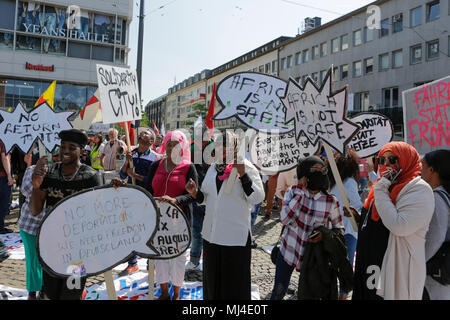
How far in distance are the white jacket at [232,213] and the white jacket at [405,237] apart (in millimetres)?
1115

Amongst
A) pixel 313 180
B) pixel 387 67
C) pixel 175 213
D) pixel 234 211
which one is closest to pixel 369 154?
pixel 313 180

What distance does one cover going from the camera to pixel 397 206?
2.44 m

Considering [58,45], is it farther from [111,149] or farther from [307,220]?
[307,220]

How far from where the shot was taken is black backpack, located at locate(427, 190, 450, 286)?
7.78ft

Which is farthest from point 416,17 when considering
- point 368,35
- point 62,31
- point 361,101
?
point 62,31

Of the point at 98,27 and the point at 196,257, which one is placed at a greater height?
the point at 98,27

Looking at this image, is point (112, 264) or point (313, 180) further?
point (313, 180)

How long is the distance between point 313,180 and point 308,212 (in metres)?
0.29

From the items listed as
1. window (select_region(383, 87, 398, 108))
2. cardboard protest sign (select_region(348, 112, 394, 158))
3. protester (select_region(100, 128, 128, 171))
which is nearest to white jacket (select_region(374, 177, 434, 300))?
cardboard protest sign (select_region(348, 112, 394, 158))

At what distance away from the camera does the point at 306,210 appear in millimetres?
3045

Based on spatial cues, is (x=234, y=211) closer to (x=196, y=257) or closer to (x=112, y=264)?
(x=112, y=264)

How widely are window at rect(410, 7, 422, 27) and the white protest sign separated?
99.1 ft

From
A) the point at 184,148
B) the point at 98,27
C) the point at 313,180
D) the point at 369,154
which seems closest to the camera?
the point at 313,180

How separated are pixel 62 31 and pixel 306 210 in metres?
35.0
